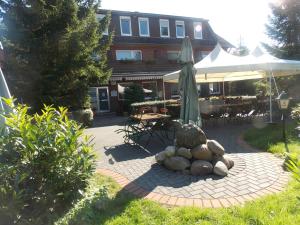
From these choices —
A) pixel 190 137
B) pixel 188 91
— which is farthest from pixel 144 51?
pixel 190 137

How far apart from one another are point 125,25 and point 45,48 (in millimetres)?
10385

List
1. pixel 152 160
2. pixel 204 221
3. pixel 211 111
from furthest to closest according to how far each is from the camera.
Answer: pixel 211 111
pixel 152 160
pixel 204 221

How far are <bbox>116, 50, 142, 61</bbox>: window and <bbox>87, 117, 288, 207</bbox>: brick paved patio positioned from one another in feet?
51.4

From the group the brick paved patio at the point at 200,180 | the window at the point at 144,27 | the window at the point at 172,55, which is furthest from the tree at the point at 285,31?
the brick paved patio at the point at 200,180

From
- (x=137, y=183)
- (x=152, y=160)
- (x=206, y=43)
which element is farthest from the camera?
(x=206, y=43)

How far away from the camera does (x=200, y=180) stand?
4.34m

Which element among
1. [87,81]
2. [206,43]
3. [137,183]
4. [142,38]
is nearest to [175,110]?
[87,81]

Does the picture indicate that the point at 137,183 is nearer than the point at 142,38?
Yes

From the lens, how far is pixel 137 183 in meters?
4.38

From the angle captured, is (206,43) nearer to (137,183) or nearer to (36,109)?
(36,109)

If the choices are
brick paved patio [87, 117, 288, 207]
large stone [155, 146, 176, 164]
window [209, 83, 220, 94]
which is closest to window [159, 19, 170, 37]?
window [209, 83, 220, 94]

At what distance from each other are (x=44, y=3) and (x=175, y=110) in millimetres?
8290

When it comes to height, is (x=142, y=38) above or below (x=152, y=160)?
above

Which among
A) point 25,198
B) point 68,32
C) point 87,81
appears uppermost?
point 68,32
